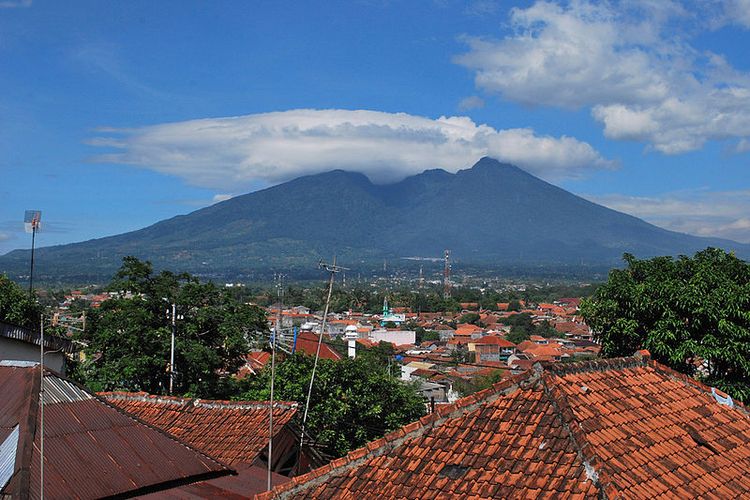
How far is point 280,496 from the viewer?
19.4ft

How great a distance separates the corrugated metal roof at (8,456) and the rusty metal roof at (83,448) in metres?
0.05

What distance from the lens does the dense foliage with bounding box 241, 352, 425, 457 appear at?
15672mm

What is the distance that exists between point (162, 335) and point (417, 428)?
475 inches

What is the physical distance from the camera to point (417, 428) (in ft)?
19.6

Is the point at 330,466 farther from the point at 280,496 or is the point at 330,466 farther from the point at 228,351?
the point at 228,351

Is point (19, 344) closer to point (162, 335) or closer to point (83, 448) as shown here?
point (83, 448)

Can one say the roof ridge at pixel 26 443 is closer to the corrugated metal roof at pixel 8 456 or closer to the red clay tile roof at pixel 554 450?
the corrugated metal roof at pixel 8 456

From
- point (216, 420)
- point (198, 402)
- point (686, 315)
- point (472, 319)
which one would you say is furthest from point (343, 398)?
point (472, 319)

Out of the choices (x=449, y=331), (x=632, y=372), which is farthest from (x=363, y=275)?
(x=632, y=372)

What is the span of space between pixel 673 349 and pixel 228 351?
10791 mm

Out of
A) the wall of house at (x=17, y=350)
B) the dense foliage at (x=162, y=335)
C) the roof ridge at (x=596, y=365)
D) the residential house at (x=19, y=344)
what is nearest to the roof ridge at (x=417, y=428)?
the roof ridge at (x=596, y=365)

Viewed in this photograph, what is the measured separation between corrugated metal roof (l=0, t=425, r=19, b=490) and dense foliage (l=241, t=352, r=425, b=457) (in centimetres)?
975

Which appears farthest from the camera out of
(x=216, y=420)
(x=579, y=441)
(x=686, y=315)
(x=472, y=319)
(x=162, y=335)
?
(x=472, y=319)

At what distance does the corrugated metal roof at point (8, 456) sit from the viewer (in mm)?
5223
